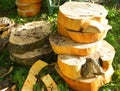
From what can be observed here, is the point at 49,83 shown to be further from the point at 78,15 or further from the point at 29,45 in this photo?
the point at 78,15

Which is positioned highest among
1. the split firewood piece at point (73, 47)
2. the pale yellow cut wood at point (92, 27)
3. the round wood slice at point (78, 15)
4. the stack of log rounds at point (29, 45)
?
the round wood slice at point (78, 15)

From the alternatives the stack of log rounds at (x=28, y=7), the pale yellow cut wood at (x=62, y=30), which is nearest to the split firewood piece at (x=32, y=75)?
the pale yellow cut wood at (x=62, y=30)

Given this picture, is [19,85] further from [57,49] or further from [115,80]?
[115,80]

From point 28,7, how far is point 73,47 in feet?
9.58

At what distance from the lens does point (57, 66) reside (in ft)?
19.5

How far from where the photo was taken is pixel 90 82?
5.50 meters

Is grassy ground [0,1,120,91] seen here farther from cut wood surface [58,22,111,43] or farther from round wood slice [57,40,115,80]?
cut wood surface [58,22,111,43]

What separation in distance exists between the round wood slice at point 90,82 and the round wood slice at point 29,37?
0.72 metres

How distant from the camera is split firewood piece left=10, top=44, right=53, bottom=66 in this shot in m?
6.18

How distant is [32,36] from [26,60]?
0.50m

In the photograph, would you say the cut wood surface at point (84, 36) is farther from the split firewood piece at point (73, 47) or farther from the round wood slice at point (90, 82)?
the round wood slice at point (90, 82)

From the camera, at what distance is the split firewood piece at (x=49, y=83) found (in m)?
5.76

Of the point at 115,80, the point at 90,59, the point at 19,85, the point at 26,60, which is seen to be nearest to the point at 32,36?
the point at 26,60

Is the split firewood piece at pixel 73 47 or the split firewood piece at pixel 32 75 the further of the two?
the split firewood piece at pixel 32 75
